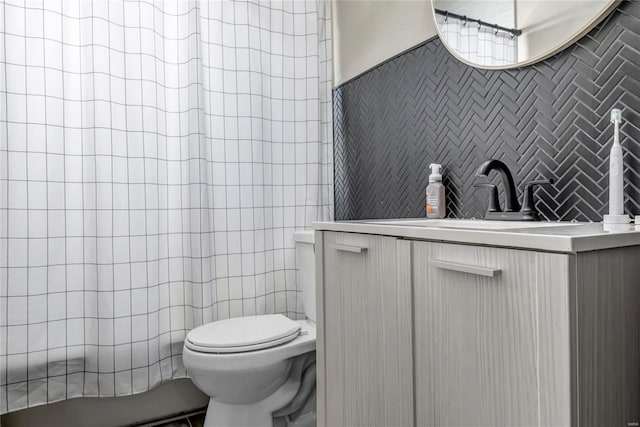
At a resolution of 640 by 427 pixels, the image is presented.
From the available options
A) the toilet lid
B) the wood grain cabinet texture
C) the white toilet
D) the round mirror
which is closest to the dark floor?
the white toilet

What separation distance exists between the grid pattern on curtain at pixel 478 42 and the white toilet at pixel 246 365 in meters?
1.14

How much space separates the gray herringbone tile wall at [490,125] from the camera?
1083mm

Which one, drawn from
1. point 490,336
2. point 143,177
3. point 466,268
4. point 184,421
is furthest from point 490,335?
point 184,421

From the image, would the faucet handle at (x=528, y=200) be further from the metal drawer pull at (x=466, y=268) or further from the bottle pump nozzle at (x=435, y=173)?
the metal drawer pull at (x=466, y=268)

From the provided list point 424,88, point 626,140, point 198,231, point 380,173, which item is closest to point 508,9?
point 424,88

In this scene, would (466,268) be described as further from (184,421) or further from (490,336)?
(184,421)

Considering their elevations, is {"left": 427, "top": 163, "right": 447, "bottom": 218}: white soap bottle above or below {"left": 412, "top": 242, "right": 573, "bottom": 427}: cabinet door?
above

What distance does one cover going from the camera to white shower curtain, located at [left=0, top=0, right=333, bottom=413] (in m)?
1.62

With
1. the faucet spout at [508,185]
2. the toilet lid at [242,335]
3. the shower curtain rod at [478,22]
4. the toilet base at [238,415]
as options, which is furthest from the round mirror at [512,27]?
the toilet base at [238,415]

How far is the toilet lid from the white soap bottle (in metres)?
0.68

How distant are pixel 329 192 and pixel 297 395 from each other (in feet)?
3.13

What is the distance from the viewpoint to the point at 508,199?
1291mm

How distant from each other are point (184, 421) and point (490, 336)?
1631 millimetres

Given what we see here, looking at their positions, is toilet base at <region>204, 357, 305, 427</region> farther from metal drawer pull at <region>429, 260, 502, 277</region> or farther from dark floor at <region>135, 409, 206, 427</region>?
metal drawer pull at <region>429, 260, 502, 277</region>
